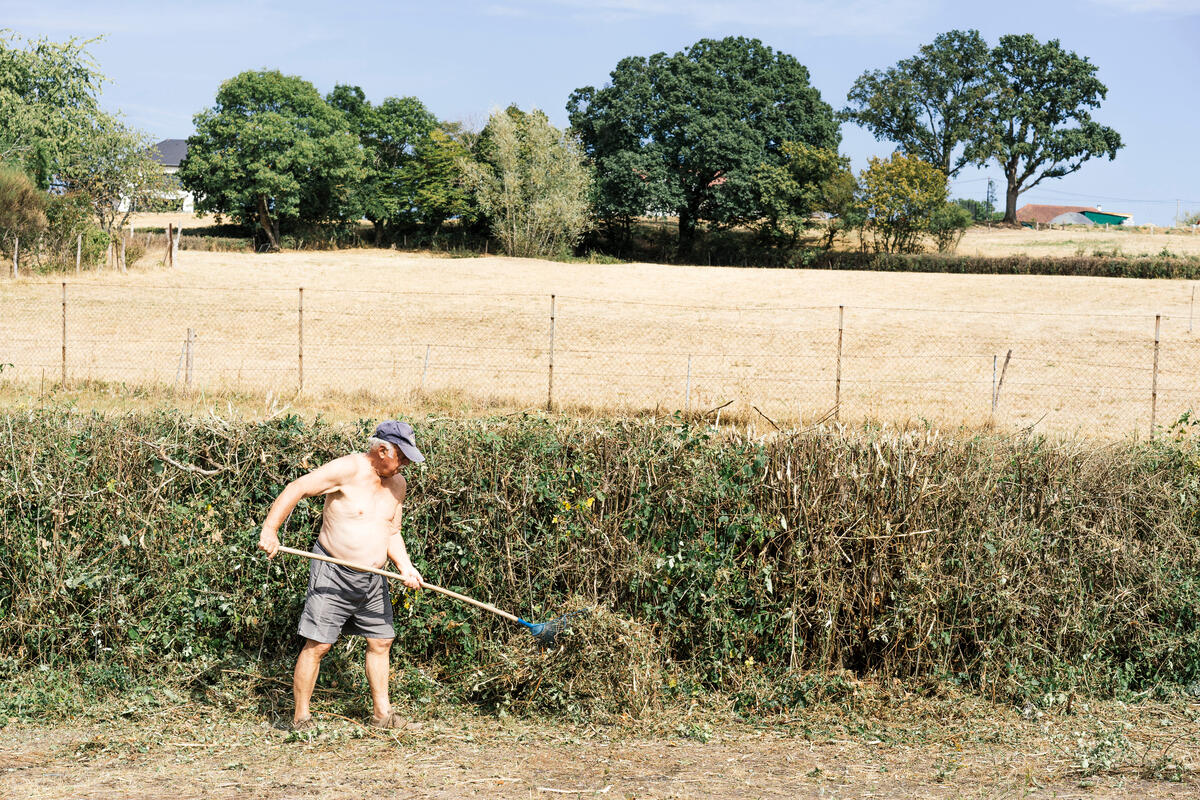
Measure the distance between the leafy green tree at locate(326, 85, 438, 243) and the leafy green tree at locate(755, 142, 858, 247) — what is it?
20226 millimetres

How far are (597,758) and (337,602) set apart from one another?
1.60 meters

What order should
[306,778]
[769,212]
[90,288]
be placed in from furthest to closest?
[769,212] → [90,288] → [306,778]

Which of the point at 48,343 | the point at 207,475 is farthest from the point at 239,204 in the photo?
the point at 207,475

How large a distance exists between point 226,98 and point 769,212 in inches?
1161

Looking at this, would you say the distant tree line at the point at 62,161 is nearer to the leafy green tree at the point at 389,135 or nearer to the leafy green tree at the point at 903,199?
the leafy green tree at the point at 389,135

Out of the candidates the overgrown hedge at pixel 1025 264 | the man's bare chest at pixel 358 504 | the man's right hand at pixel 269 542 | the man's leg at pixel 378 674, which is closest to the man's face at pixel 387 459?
the man's bare chest at pixel 358 504

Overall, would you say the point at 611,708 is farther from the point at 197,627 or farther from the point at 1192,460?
the point at 1192,460

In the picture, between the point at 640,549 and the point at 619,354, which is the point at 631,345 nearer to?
the point at 619,354

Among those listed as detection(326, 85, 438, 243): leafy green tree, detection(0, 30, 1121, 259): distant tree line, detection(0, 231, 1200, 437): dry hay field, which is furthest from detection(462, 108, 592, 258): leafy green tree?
detection(0, 231, 1200, 437): dry hay field

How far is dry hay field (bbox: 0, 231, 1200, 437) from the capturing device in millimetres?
18547

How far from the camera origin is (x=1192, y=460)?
7.07 metres

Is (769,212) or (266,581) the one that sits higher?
(769,212)

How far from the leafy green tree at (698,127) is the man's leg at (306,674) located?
170 ft

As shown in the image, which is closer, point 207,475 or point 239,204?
point 207,475
